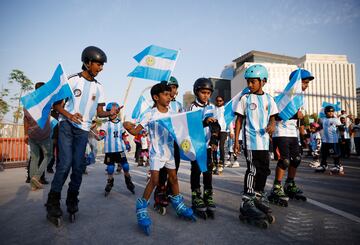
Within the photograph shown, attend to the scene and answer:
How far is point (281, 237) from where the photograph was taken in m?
2.86

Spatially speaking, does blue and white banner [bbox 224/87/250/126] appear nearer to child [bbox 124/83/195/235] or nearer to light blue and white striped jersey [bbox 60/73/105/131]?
child [bbox 124/83/195/235]

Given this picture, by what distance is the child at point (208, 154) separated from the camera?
3793mm

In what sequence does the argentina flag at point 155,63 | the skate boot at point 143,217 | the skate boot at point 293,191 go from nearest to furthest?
the skate boot at point 143,217 → the skate boot at point 293,191 → the argentina flag at point 155,63

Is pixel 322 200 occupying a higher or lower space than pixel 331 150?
lower

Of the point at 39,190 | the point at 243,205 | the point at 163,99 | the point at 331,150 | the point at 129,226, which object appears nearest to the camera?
the point at 129,226

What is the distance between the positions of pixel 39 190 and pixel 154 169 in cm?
385

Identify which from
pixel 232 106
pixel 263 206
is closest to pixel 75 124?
pixel 232 106

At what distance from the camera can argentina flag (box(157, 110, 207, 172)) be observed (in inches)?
143

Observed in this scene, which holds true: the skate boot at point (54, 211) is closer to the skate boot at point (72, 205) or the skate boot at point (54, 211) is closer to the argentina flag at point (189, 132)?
the skate boot at point (72, 205)

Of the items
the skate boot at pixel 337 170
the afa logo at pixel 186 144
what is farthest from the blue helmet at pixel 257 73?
the skate boot at pixel 337 170

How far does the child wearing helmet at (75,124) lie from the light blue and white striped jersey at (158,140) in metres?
0.76

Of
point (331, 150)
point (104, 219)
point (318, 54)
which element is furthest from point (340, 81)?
point (104, 219)

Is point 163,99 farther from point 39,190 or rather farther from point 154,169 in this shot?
point 39,190

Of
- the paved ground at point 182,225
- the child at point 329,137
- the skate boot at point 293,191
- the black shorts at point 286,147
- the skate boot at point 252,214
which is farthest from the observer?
the child at point 329,137
